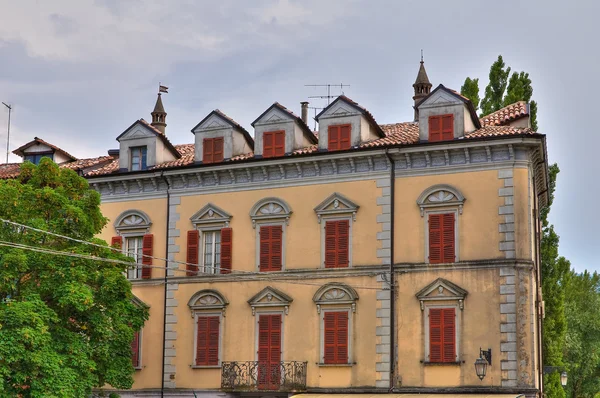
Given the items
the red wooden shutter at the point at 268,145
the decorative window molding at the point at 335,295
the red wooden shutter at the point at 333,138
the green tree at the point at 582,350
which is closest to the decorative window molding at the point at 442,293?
the decorative window molding at the point at 335,295

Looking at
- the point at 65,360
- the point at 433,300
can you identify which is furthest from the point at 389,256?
the point at 65,360

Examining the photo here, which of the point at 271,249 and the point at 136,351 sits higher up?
the point at 271,249

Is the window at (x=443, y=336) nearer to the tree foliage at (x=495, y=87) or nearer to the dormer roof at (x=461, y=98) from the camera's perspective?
the dormer roof at (x=461, y=98)

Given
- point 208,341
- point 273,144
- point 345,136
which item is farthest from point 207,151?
point 208,341

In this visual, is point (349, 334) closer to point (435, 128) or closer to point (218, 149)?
point (435, 128)

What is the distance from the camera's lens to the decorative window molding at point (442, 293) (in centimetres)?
3275

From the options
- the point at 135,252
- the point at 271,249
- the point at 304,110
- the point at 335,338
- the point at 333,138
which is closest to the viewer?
the point at 335,338

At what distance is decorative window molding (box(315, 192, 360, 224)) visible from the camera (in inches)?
1374

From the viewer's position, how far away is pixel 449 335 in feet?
107

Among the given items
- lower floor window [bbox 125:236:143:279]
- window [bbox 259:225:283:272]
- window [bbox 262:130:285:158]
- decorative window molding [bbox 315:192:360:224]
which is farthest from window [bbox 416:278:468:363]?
lower floor window [bbox 125:236:143:279]

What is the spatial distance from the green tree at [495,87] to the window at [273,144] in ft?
39.6

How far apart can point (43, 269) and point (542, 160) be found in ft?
56.1

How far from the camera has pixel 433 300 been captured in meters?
33.2

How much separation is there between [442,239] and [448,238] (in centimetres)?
21
